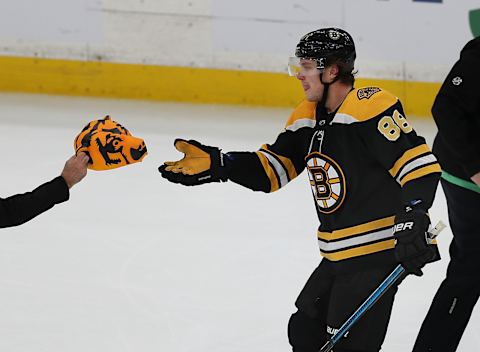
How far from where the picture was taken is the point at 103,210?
4.33 meters

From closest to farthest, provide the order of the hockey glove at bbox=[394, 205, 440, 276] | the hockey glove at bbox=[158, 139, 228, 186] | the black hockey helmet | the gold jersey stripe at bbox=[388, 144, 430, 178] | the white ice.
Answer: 1. the hockey glove at bbox=[394, 205, 440, 276]
2. the gold jersey stripe at bbox=[388, 144, 430, 178]
3. the black hockey helmet
4. the hockey glove at bbox=[158, 139, 228, 186]
5. the white ice

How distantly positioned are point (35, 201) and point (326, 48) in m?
0.79

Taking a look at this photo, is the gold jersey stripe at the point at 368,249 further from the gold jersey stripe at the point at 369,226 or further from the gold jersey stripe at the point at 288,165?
the gold jersey stripe at the point at 288,165

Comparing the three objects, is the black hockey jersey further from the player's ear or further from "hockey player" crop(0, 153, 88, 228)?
"hockey player" crop(0, 153, 88, 228)

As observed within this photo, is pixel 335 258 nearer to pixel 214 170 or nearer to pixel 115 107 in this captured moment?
pixel 214 170

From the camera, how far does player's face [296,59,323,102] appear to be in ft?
7.79

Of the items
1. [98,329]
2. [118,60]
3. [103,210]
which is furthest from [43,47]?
[98,329]

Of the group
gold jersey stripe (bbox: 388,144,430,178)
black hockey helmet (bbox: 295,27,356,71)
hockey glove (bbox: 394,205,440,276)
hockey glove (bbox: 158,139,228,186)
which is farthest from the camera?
hockey glove (bbox: 158,139,228,186)

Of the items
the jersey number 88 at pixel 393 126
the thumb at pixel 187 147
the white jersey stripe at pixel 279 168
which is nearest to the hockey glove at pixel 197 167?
the thumb at pixel 187 147

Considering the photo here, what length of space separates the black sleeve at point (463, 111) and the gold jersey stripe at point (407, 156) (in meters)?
0.17

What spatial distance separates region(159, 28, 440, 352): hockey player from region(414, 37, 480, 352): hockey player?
0.52ft

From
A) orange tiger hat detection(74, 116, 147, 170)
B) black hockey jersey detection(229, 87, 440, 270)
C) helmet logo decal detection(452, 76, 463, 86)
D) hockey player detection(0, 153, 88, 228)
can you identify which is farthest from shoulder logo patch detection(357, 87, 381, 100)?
hockey player detection(0, 153, 88, 228)

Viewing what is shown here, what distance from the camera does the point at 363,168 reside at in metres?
2.32

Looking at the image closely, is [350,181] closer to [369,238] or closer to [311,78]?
[369,238]
